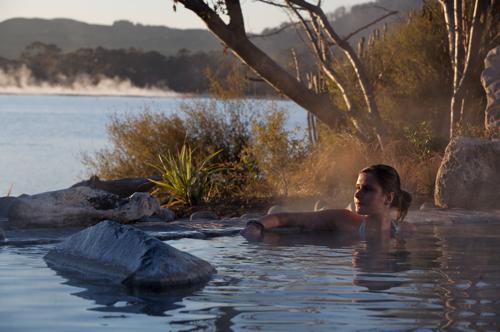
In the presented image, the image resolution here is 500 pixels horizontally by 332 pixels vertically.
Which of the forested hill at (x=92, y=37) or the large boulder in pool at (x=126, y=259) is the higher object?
the forested hill at (x=92, y=37)

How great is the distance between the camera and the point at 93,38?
10238 cm

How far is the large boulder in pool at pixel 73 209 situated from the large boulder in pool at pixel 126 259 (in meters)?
2.50

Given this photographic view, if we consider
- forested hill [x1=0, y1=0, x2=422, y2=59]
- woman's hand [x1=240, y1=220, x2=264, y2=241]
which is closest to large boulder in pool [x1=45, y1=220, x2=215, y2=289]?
woman's hand [x1=240, y1=220, x2=264, y2=241]

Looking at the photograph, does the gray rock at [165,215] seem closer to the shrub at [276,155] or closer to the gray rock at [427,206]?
the gray rock at [427,206]

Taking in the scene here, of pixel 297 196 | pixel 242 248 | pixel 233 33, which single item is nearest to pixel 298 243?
pixel 242 248

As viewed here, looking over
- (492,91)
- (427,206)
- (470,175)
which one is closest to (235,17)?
(492,91)

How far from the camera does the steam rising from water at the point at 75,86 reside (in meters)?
71.2

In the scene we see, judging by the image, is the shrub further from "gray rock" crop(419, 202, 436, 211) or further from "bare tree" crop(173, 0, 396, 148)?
"gray rock" crop(419, 202, 436, 211)

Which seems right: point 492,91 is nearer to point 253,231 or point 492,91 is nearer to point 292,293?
point 253,231

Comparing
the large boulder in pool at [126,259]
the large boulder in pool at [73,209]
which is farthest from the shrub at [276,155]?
the large boulder in pool at [126,259]

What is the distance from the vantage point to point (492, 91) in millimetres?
13617

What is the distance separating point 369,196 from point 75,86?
71538 mm

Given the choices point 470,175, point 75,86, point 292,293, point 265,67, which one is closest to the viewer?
point 292,293

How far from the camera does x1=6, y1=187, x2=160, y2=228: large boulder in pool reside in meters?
9.67
